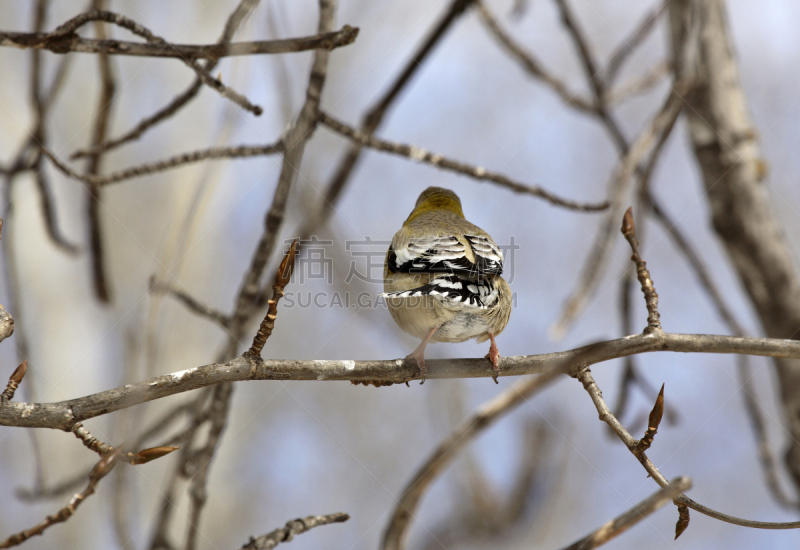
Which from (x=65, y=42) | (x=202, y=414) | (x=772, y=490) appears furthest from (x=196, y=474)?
(x=772, y=490)

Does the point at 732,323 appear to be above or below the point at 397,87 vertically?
below

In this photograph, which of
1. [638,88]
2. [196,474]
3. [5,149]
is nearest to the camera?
[196,474]

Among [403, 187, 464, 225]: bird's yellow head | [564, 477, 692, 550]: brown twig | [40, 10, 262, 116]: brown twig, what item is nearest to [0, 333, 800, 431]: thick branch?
[564, 477, 692, 550]: brown twig

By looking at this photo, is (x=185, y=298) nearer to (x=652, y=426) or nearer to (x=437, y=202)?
(x=652, y=426)

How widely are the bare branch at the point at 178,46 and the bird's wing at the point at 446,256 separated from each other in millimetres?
→ 1595

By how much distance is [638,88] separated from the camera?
16.3 ft

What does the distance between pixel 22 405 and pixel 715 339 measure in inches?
97.9

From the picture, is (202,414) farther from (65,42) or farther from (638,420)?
(638,420)

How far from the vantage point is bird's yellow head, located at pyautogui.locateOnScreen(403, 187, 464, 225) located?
18.4 ft

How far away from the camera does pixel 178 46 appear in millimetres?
2545

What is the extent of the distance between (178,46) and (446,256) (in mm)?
1971

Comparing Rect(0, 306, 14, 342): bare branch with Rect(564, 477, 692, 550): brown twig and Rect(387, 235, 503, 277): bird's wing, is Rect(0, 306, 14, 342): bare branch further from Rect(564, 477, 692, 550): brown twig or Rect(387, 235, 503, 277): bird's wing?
Rect(387, 235, 503, 277): bird's wing

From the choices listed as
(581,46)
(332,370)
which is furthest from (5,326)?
(581,46)

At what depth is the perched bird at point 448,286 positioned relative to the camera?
3.64 m
